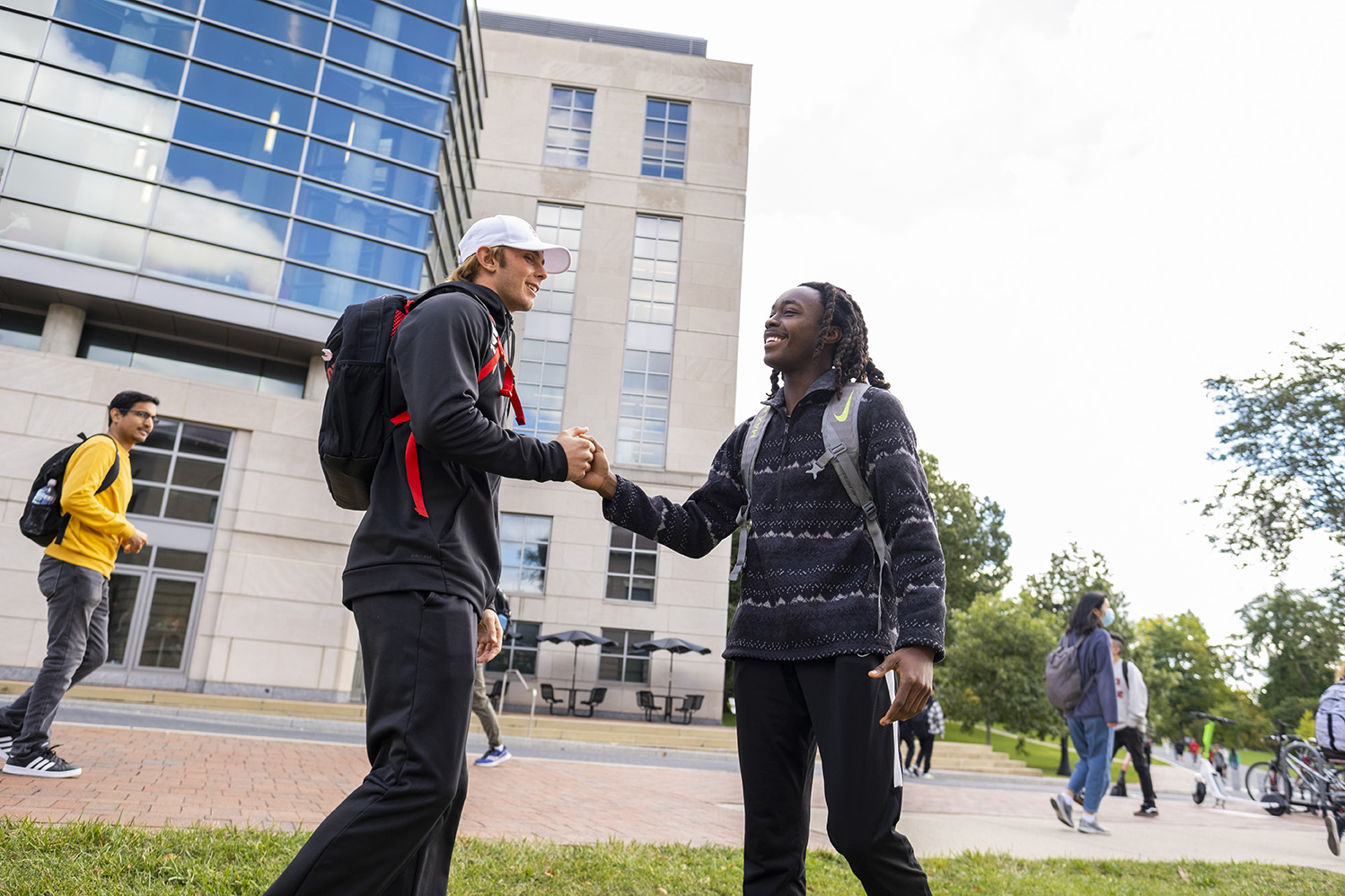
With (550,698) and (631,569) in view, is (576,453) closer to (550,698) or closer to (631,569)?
(550,698)

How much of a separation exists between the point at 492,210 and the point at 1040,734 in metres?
26.5

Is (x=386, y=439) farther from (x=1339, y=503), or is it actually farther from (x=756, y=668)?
(x=1339, y=503)

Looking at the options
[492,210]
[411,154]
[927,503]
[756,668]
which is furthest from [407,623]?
[492,210]

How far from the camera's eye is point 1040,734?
94.5 ft

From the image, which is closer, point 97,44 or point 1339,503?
point 97,44

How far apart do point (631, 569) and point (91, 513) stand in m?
24.2

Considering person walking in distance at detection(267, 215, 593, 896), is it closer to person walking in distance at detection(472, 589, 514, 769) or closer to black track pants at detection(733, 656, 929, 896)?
black track pants at detection(733, 656, 929, 896)

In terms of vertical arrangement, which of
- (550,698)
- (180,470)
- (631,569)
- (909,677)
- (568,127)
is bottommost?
(550,698)

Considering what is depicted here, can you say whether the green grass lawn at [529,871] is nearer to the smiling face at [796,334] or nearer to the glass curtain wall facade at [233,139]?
the smiling face at [796,334]

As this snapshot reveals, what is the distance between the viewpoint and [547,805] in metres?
6.50

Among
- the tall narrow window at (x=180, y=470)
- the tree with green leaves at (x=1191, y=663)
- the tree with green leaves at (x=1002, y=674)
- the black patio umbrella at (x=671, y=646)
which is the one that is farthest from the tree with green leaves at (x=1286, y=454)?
the tree with green leaves at (x=1191, y=663)


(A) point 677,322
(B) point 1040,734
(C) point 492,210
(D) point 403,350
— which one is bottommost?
(B) point 1040,734

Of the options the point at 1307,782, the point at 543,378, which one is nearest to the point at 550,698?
the point at 543,378

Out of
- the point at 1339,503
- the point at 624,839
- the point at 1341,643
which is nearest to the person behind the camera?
the point at 624,839
